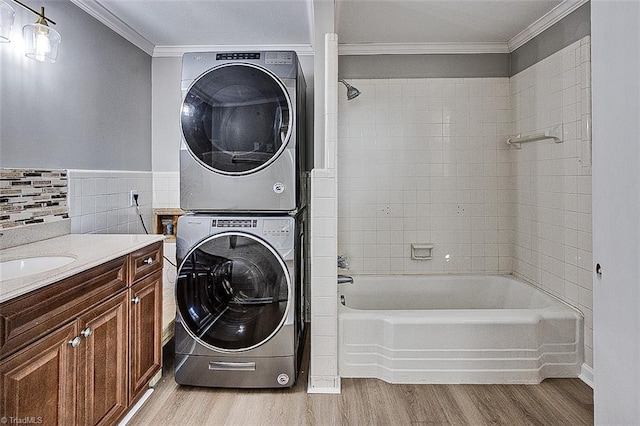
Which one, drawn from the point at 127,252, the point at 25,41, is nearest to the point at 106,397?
the point at 127,252

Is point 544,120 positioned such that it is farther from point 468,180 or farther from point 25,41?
point 25,41

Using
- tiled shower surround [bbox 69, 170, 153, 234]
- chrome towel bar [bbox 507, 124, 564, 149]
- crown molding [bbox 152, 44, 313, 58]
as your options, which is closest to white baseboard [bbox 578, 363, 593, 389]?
chrome towel bar [bbox 507, 124, 564, 149]

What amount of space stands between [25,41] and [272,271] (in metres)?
1.65

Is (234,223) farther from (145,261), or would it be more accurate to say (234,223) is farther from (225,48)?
(225,48)

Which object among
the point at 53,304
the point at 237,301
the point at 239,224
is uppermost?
the point at 239,224

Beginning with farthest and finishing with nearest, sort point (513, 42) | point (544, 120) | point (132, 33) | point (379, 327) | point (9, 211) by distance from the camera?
point (513, 42) < point (132, 33) < point (544, 120) < point (379, 327) < point (9, 211)

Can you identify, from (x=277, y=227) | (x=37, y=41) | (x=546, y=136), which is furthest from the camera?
(x=546, y=136)

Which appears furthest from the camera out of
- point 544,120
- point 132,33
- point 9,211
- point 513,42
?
point 513,42

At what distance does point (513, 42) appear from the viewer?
10.9 feet

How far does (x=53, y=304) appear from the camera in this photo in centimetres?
145

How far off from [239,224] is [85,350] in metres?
1.02

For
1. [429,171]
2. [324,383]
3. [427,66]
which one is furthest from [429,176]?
[324,383]

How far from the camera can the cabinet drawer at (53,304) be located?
4.09 ft

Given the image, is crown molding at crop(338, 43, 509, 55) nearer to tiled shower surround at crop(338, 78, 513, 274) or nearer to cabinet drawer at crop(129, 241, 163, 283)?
tiled shower surround at crop(338, 78, 513, 274)
